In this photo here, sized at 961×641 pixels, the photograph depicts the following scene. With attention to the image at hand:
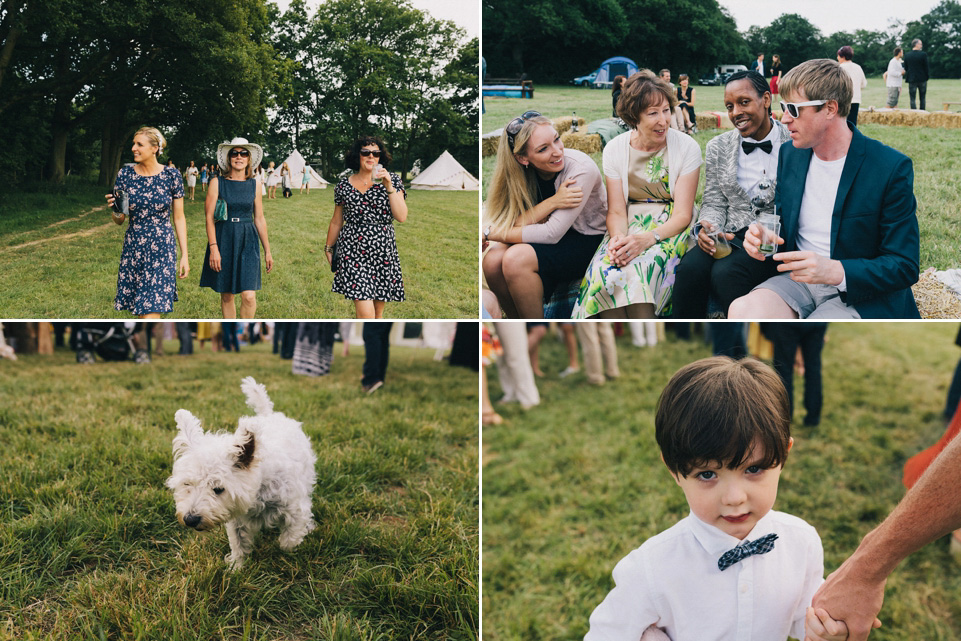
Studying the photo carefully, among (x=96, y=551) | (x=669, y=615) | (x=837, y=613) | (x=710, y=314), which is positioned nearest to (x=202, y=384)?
(x=96, y=551)

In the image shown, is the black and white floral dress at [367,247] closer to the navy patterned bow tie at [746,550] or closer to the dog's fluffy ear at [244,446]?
the dog's fluffy ear at [244,446]

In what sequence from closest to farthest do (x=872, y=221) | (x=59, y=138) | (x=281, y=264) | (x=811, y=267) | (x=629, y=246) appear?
1. (x=872, y=221)
2. (x=811, y=267)
3. (x=629, y=246)
4. (x=281, y=264)
5. (x=59, y=138)

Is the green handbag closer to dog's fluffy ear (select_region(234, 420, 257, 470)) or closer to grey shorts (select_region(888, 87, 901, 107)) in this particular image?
dog's fluffy ear (select_region(234, 420, 257, 470))

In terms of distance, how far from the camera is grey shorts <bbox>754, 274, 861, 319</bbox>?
11.3ft

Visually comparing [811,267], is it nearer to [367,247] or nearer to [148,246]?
[367,247]

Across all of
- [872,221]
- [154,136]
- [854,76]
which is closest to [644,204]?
[872,221]

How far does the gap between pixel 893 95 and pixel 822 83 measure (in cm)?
84

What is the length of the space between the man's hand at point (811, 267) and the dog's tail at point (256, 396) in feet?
8.75

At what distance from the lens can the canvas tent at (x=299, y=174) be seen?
4488mm

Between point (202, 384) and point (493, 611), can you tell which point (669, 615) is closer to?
point (493, 611)

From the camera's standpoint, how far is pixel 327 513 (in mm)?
2998

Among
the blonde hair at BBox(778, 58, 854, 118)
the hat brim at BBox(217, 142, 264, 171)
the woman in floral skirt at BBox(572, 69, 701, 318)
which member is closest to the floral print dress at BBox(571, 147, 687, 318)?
the woman in floral skirt at BBox(572, 69, 701, 318)

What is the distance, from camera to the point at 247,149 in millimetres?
4570

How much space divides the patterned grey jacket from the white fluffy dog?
2.56 m
